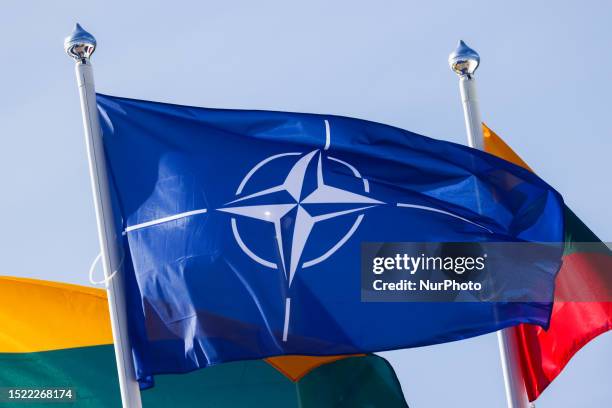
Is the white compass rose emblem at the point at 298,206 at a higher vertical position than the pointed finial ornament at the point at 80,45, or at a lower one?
lower

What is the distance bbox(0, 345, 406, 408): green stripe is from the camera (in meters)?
16.7

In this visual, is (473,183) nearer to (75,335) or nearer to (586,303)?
(586,303)

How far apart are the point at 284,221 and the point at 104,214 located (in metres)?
1.53

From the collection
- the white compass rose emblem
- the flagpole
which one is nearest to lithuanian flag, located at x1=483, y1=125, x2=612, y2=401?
the white compass rose emblem

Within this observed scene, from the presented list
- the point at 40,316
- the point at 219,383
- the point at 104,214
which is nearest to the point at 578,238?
the point at 219,383

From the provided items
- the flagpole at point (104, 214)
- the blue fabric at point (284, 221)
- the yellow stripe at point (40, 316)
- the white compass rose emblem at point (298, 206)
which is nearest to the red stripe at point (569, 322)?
the blue fabric at point (284, 221)

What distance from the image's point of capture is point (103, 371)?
55.4 ft

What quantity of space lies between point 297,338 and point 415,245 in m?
1.49

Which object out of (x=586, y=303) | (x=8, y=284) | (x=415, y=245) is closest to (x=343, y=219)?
(x=415, y=245)

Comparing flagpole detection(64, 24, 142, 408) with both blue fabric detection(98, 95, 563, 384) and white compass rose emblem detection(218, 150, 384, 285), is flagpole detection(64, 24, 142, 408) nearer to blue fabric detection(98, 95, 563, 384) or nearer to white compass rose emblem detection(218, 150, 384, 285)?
blue fabric detection(98, 95, 563, 384)

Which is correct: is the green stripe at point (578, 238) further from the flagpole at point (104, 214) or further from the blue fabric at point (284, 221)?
the flagpole at point (104, 214)

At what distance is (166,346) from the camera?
13625mm

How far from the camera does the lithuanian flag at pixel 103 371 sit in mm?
16703

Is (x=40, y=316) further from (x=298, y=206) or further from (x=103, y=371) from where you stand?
(x=298, y=206)
